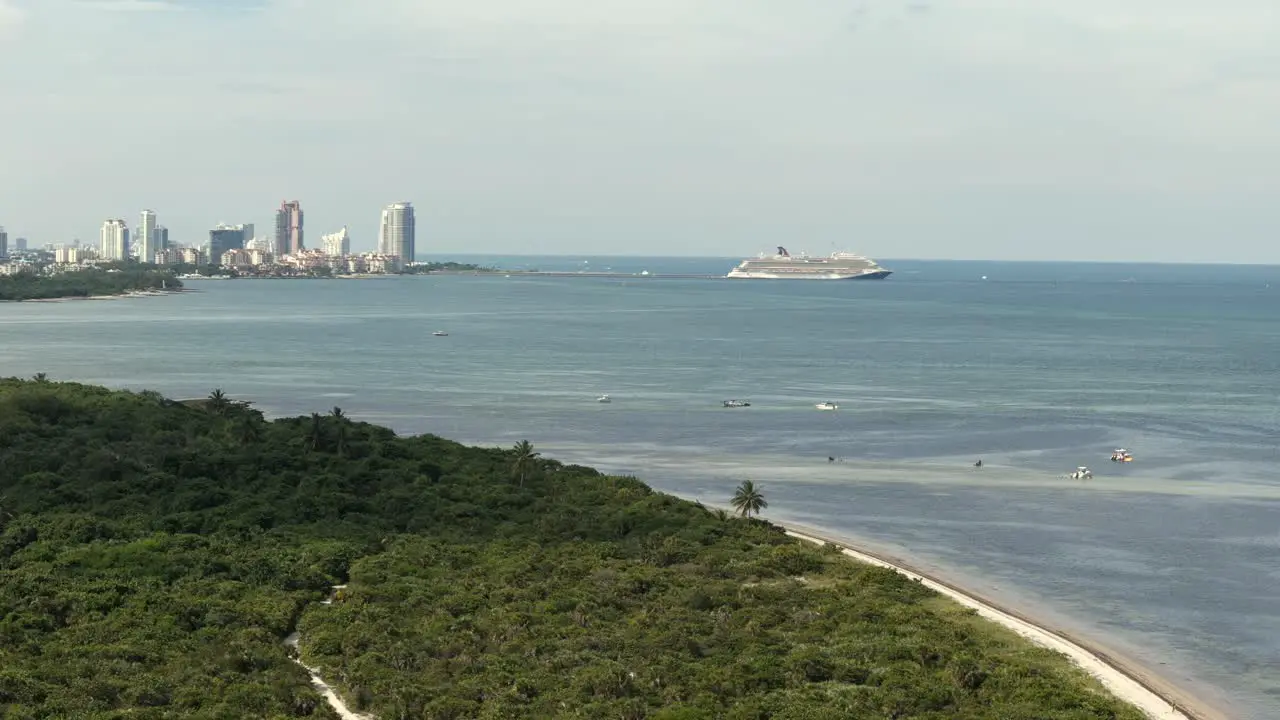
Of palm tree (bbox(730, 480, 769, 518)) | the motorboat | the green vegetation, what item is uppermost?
palm tree (bbox(730, 480, 769, 518))

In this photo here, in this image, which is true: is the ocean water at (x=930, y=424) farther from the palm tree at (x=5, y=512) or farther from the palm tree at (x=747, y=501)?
the palm tree at (x=5, y=512)

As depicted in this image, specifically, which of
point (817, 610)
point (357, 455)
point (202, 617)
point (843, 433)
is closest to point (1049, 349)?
point (843, 433)

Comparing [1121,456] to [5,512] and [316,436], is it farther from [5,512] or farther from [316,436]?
[5,512]

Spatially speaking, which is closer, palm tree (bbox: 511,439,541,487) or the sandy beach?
the sandy beach

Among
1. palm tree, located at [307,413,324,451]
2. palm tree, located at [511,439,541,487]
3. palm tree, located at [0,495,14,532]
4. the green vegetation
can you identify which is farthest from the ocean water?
palm tree, located at [0,495,14,532]

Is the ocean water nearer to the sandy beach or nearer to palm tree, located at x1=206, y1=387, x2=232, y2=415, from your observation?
the sandy beach

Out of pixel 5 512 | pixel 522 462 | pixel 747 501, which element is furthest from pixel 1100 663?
pixel 5 512
